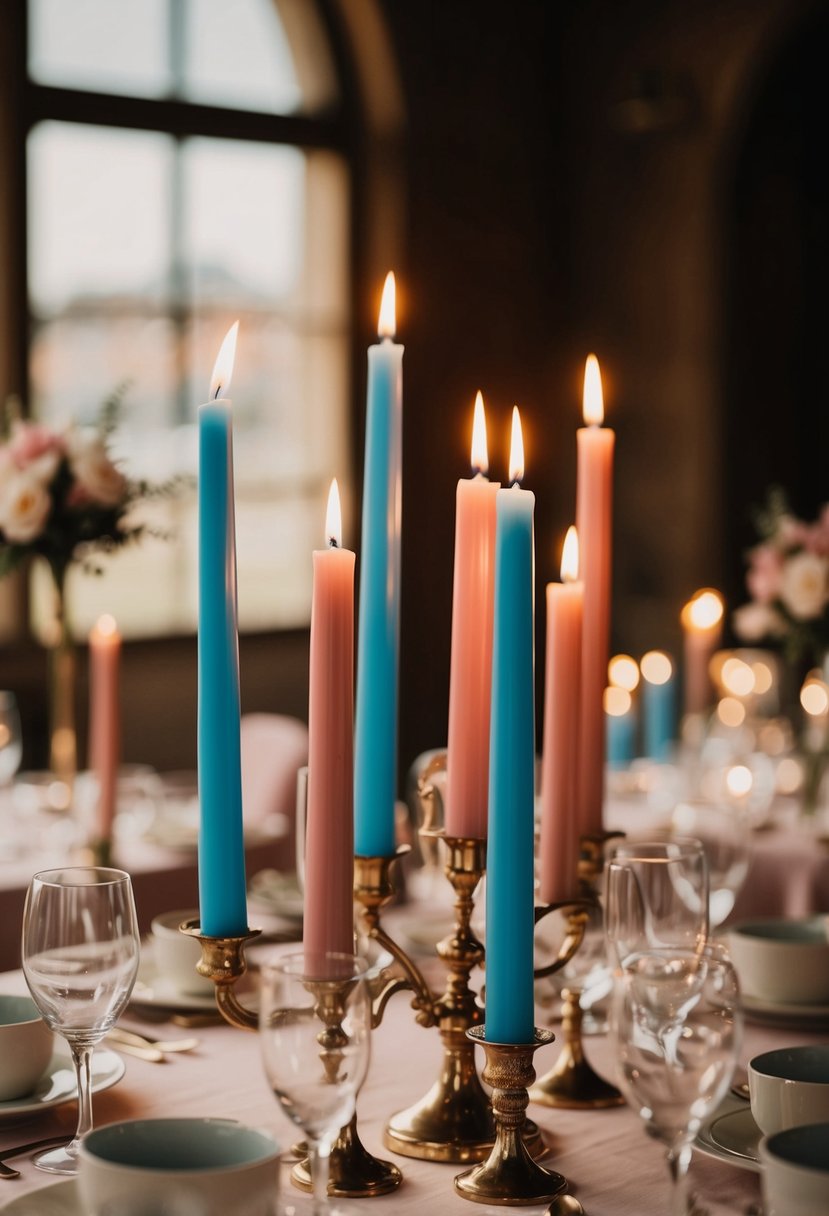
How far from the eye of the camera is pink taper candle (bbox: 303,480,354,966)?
984 mm

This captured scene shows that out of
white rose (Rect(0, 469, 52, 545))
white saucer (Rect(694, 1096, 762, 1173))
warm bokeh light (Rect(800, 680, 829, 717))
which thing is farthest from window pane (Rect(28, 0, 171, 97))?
white saucer (Rect(694, 1096, 762, 1173))

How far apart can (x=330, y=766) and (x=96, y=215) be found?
4.56m

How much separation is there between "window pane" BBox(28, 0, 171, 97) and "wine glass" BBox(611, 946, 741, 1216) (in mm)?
4702

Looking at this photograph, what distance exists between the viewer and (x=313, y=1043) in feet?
2.84

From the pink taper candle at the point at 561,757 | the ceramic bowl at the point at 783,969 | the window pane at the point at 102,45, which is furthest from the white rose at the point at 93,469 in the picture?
the window pane at the point at 102,45

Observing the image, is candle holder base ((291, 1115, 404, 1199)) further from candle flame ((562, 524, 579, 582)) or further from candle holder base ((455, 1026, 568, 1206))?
candle flame ((562, 524, 579, 582))

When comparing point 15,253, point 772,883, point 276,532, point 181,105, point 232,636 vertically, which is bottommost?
point 772,883

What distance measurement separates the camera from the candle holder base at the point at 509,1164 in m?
0.99

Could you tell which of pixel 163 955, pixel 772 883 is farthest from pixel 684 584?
pixel 163 955

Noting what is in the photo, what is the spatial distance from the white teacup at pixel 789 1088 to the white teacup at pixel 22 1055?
532 mm

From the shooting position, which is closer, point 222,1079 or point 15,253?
point 222,1079

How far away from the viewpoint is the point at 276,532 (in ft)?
18.9

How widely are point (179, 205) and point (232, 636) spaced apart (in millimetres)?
4677

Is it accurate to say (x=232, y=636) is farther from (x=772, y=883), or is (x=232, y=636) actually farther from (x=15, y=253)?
(x=15, y=253)
